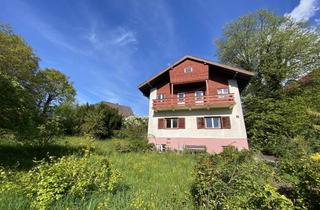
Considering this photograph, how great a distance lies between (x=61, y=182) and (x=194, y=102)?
1938 centimetres

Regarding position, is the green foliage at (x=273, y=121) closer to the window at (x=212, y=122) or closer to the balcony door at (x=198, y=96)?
the window at (x=212, y=122)

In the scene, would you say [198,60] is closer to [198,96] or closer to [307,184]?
[198,96]

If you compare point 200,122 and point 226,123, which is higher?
point 200,122

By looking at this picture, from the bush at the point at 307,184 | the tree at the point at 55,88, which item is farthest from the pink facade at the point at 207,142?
the tree at the point at 55,88

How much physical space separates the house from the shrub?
56.3 ft

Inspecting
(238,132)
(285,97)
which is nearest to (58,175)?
(238,132)

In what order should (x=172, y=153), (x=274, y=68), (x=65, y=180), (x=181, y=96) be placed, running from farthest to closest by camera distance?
(x=274, y=68) < (x=181, y=96) < (x=172, y=153) < (x=65, y=180)

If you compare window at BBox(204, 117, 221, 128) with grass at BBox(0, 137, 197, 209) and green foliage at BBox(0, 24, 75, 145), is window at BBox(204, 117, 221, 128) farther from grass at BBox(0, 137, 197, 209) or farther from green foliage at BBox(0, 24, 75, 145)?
green foliage at BBox(0, 24, 75, 145)

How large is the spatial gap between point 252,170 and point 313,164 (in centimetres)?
154

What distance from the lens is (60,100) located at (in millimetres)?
42562

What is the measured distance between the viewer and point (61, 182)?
490 centimetres

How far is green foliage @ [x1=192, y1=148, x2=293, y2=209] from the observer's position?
420cm

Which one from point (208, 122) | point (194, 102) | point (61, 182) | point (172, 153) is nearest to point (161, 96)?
point (194, 102)

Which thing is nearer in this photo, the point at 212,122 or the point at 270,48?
the point at 212,122
